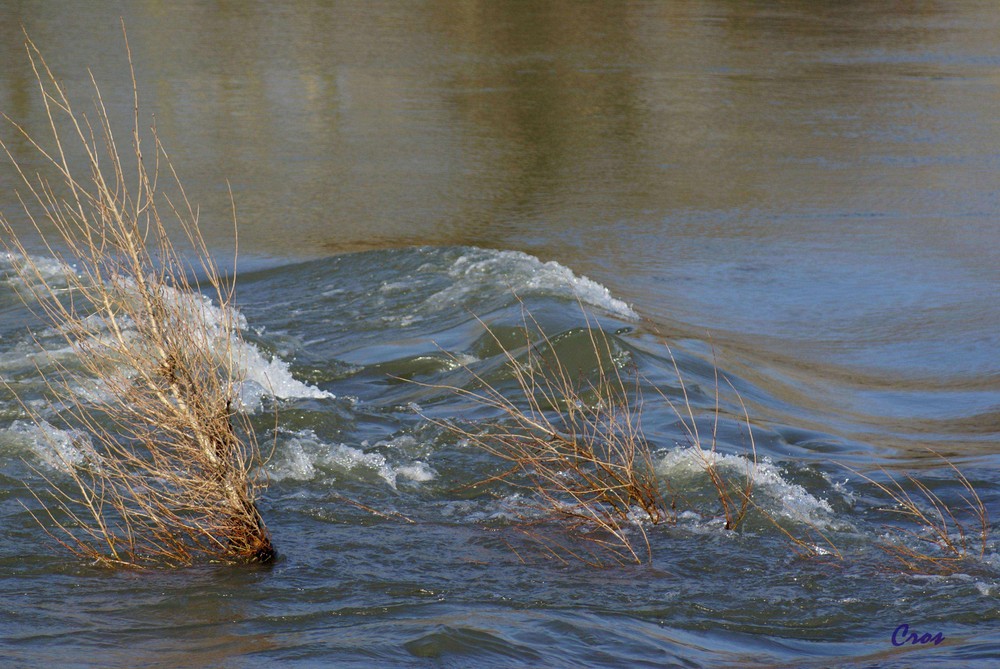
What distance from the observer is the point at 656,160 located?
13.3 meters

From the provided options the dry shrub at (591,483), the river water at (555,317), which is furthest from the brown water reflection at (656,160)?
the dry shrub at (591,483)

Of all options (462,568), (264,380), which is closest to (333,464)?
(462,568)

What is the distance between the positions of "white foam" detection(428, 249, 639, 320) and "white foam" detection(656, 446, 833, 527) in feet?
7.97

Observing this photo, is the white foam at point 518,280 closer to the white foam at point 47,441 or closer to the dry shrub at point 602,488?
the dry shrub at point 602,488

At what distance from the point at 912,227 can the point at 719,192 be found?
1809mm

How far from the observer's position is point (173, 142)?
13547mm

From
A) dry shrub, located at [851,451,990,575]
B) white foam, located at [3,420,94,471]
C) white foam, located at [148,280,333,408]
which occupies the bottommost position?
dry shrub, located at [851,451,990,575]

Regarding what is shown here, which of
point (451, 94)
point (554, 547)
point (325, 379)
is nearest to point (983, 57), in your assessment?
point (451, 94)

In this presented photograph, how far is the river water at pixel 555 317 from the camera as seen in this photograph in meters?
4.69

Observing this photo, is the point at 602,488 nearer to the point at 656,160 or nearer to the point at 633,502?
the point at 633,502
